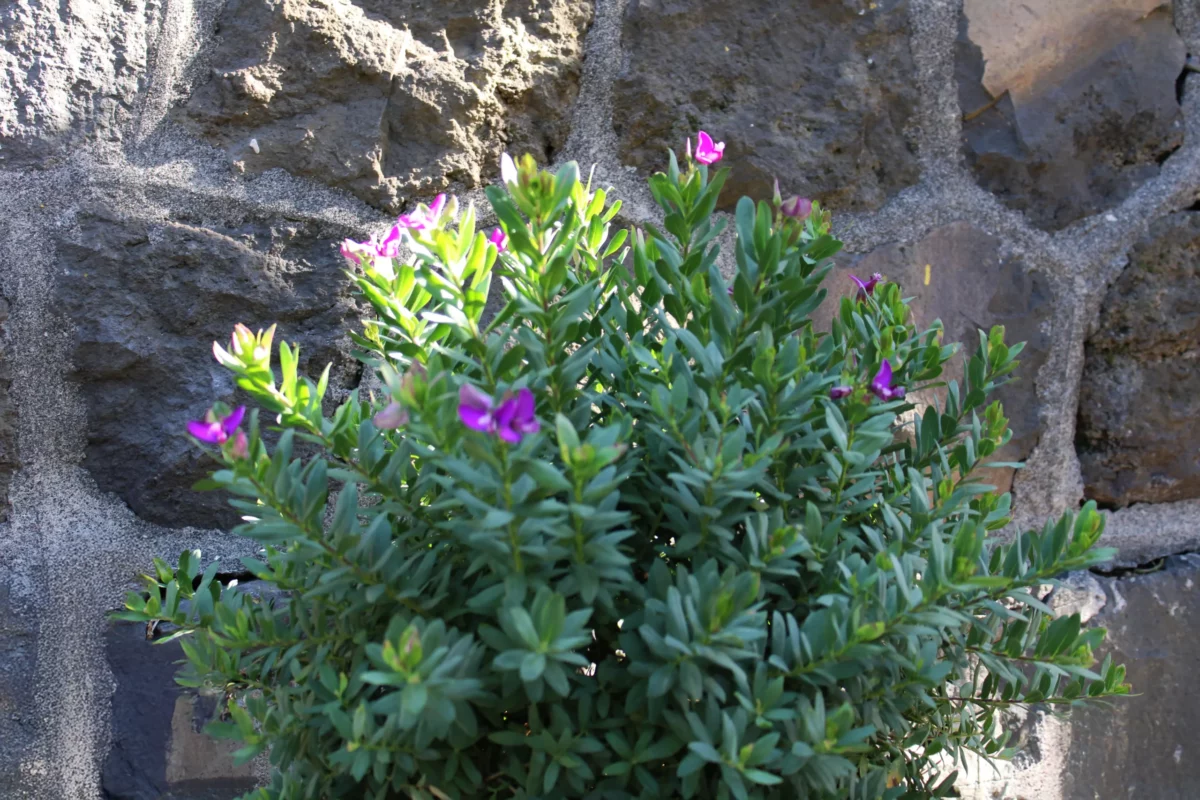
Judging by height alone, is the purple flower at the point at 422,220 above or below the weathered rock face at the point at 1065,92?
below

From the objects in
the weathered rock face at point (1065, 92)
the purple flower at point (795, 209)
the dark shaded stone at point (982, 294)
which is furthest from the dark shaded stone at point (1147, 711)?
the purple flower at point (795, 209)

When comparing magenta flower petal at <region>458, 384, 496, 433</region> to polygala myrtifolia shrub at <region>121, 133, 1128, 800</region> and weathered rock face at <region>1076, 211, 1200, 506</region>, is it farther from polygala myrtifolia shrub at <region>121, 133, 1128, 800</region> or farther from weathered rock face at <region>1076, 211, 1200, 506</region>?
weathered rock face at <region>1076, 211, 1200, 506</region>

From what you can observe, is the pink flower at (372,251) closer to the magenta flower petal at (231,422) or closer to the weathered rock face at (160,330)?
the magenta flower petal at (231,422)

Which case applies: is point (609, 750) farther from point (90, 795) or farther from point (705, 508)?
point (90, 795)

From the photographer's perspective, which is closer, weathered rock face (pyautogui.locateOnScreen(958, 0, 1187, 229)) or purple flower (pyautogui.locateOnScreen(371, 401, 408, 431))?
purple flower (pyautogui.locateOnScreen(371, 401, 408, 431))

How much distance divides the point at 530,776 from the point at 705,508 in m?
0.21

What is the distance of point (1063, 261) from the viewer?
118 cm

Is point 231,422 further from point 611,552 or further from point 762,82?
point 762,82

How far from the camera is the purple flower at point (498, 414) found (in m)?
0.51

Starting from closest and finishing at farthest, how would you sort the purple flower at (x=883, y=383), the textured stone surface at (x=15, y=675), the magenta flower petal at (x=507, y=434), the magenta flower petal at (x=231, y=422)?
the magenta flower petal at (x=507, y=434)
the magenta flower petal at (x=231, y=422)
the purple flower at (x=883, y=383)
the textured stone surface at (x=15, y=675)

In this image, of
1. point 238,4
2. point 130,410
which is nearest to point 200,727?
point 130,410

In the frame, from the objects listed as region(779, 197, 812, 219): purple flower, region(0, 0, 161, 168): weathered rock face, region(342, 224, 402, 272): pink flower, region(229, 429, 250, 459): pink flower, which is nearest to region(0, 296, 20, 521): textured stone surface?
region(0, 0, 161, 168): weathered rock face

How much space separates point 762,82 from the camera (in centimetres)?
113

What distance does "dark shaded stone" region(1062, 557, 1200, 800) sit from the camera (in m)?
1.19
